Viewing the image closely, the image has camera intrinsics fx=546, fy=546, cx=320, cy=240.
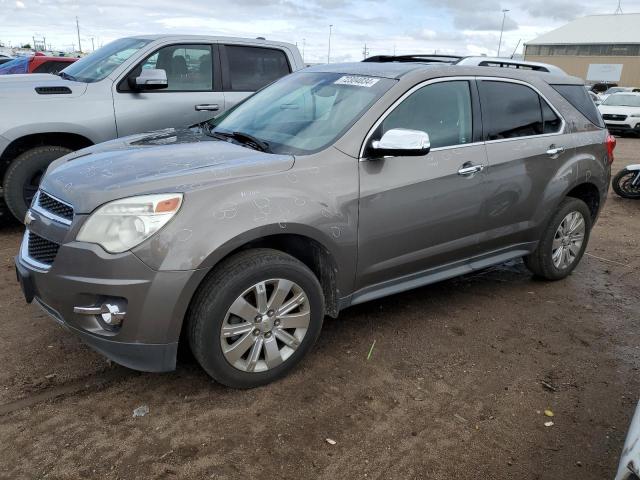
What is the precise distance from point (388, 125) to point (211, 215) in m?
1.31

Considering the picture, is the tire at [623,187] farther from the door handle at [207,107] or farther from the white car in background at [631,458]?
the white car in background at [631,458]

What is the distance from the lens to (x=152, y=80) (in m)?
5.35

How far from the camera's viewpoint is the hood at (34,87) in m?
5.07

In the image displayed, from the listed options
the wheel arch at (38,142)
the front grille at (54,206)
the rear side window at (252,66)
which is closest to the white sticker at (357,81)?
the front grille at (54,206)

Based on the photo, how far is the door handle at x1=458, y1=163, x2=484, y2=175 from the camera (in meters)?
3.61

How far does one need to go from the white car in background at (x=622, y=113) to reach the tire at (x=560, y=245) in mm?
16667

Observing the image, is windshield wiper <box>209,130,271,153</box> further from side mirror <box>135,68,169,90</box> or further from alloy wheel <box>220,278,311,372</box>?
side mirror <box>135,68,169,90</box>

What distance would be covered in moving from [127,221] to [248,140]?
1.16m

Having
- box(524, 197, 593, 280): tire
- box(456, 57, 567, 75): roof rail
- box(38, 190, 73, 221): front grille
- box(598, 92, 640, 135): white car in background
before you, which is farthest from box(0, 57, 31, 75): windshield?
box(598, 92, 640, 135): white car in background

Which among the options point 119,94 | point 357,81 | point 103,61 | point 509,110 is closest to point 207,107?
point 119,94

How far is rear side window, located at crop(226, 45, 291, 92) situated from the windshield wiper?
8.90ft

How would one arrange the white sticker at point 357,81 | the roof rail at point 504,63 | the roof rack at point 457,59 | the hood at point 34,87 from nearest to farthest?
the white sticker at point 357,81, the roof rail at point 504,63, the roof rack at point 457,59, the hood at point 34,87

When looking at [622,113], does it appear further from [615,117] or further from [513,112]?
[513,112]

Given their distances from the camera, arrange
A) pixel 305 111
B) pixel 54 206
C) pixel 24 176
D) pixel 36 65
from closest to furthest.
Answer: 1. pixel 54 206
2. pixel 305 111
3. pixel 24 176
4. pixel 36 65
